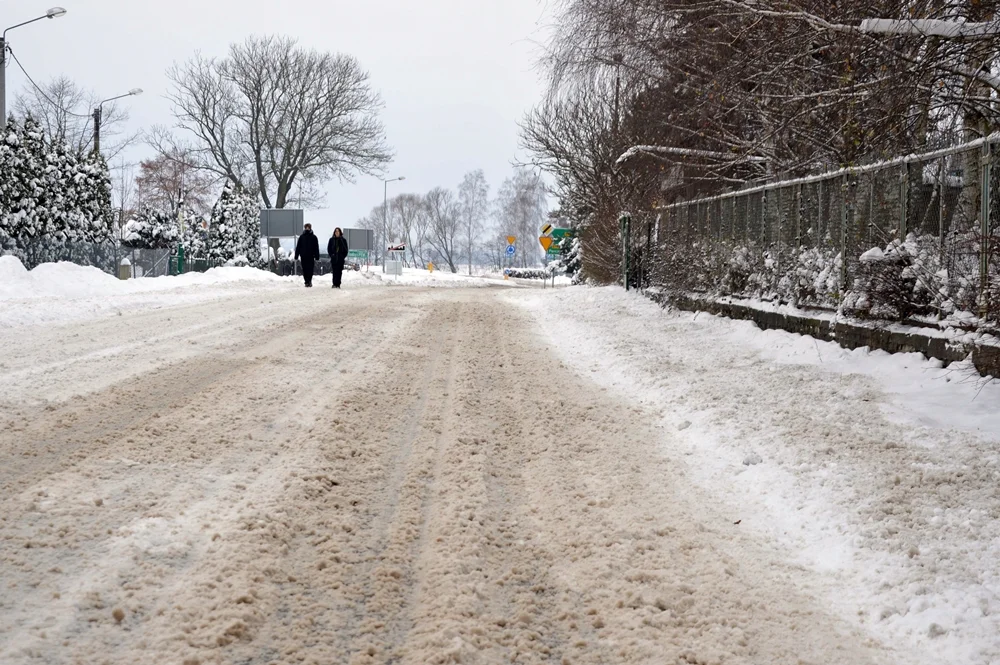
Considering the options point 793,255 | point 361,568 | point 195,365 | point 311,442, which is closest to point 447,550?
point 361,568

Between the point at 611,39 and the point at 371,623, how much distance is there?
1216 cm

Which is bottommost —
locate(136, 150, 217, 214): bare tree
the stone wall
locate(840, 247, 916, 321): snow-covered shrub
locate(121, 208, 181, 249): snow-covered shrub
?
the stone wall

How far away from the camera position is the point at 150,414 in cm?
588

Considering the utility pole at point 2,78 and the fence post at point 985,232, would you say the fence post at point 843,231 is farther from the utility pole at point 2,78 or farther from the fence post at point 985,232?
the utility pole at point 2,78

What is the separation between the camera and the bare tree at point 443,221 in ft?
416

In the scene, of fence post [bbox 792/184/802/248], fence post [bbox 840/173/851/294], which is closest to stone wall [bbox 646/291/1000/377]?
fence post [bbox 840/173/851/294]

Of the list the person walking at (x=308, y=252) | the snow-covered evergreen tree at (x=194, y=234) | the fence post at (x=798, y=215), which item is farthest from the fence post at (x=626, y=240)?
the snow-covered evergreen tree at (x=194, y=234)

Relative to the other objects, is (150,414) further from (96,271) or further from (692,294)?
(96,271)

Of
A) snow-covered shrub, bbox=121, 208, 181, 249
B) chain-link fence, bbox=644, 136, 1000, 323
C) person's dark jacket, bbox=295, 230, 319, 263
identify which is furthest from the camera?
snow-covered shrub, bbox=121, 208, 181, 249

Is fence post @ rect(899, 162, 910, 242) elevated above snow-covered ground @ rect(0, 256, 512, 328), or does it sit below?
above

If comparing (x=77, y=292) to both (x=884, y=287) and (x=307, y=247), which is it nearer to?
(x=307, y=247)

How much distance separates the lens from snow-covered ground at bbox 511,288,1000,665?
3387mm

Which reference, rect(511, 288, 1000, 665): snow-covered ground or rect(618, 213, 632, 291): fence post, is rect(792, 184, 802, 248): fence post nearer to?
rect(511, 288, 1000, 665): snow-covered ground

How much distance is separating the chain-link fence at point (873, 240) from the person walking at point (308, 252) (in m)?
14.1
